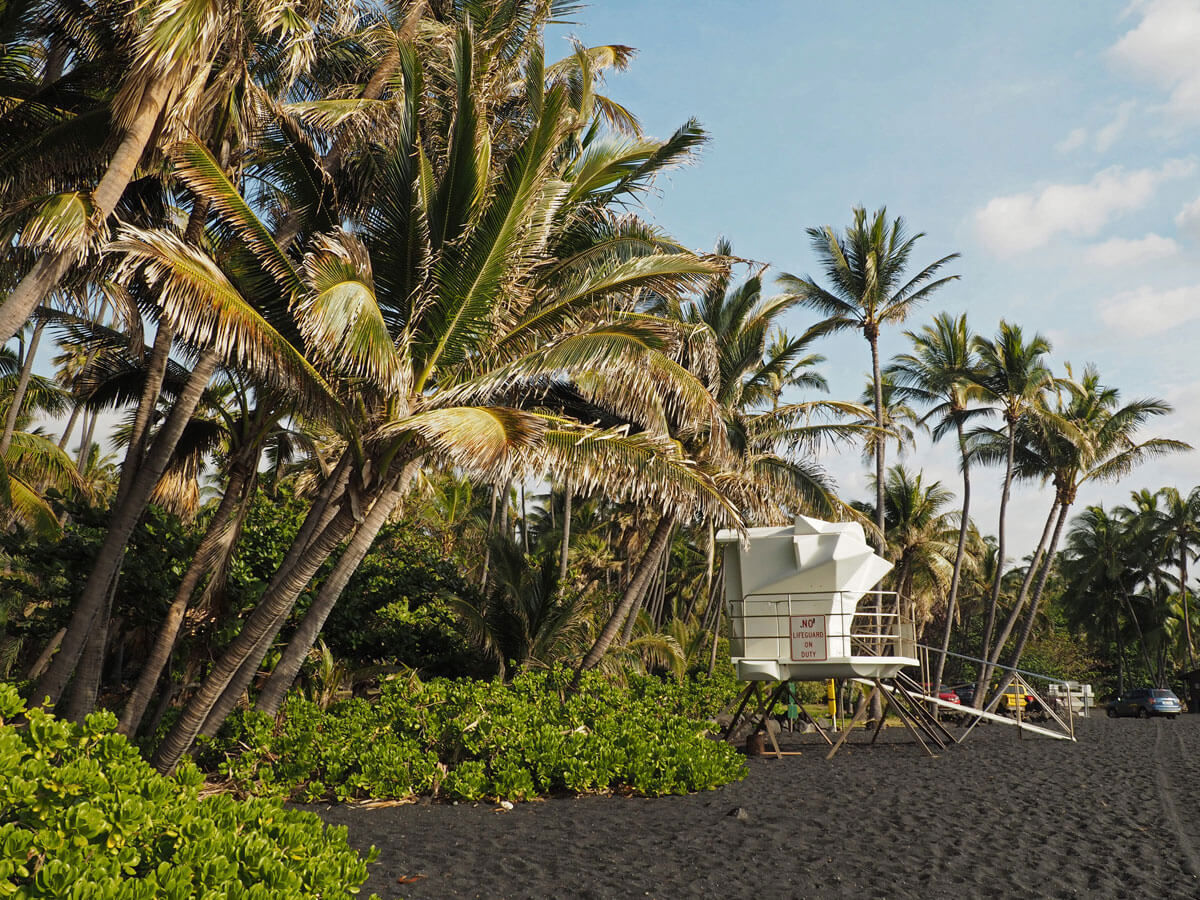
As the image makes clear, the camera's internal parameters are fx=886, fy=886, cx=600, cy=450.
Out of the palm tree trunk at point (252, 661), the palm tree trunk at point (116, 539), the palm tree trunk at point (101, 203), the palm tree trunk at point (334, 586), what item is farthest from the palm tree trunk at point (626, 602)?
the palm tree trunk at point (101, 203)

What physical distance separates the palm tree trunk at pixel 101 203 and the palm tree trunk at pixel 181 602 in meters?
4.35

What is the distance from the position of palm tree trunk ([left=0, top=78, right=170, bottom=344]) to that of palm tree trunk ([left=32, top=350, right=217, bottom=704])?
2053 mm

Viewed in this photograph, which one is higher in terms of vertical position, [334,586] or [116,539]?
[116,539]

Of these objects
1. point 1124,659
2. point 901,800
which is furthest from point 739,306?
point 1124,659

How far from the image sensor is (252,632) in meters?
8.91

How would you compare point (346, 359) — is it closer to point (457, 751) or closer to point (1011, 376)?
point (457, 751)

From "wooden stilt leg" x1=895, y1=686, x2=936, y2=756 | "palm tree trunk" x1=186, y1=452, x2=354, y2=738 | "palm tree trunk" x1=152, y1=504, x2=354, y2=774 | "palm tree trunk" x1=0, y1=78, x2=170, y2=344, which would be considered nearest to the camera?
"palm tree trunk" x1=0, y1=78, x2=170, y2=344

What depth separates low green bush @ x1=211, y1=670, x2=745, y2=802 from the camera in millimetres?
10664

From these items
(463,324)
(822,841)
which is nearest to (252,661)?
(463,324)

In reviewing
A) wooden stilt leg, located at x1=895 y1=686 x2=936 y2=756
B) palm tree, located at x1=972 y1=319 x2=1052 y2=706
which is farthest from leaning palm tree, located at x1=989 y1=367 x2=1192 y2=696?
wooden stilt leg, located at x1=895 y1=686 x2=936 y2=756

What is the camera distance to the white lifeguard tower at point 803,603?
1482 cm

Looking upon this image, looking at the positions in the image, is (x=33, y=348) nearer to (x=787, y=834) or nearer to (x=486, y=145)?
(x=486, y=145)

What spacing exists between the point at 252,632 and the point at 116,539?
2309mm

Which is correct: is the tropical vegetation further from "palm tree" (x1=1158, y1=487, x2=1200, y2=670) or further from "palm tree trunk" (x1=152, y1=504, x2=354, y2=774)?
"palm tree" (x1=1158, y1=487, x2=1200, y2=670)
